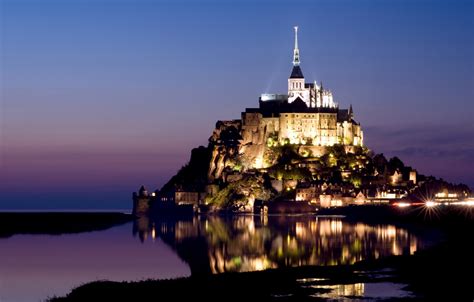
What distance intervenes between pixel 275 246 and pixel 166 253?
805cm

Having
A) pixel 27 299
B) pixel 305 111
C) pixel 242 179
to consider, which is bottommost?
pixel 27 299

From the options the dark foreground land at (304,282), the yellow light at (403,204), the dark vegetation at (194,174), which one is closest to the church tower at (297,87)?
the dark vegetation at (194,174)

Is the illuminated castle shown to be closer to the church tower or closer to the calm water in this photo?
A: the church tower

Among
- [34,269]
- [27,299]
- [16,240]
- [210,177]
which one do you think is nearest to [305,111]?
[210,177]

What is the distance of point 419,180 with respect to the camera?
13075 cm

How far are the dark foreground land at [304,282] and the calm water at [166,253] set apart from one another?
2.22m

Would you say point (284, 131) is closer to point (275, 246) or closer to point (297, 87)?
point (297, 87)

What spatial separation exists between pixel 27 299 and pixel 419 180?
10477 centimetres

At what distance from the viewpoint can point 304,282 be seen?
32.6 m

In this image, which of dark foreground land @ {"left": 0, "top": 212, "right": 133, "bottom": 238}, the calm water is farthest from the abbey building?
the calm water

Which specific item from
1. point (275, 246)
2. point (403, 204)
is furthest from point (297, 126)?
point (275, 246)

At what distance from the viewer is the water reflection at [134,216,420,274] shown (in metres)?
45.1

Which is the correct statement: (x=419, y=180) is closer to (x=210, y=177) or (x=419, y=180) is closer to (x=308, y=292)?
(x=210, y=177)

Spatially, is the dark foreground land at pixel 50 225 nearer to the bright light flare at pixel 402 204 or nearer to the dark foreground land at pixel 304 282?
the bright light flare at pixel 402 204
